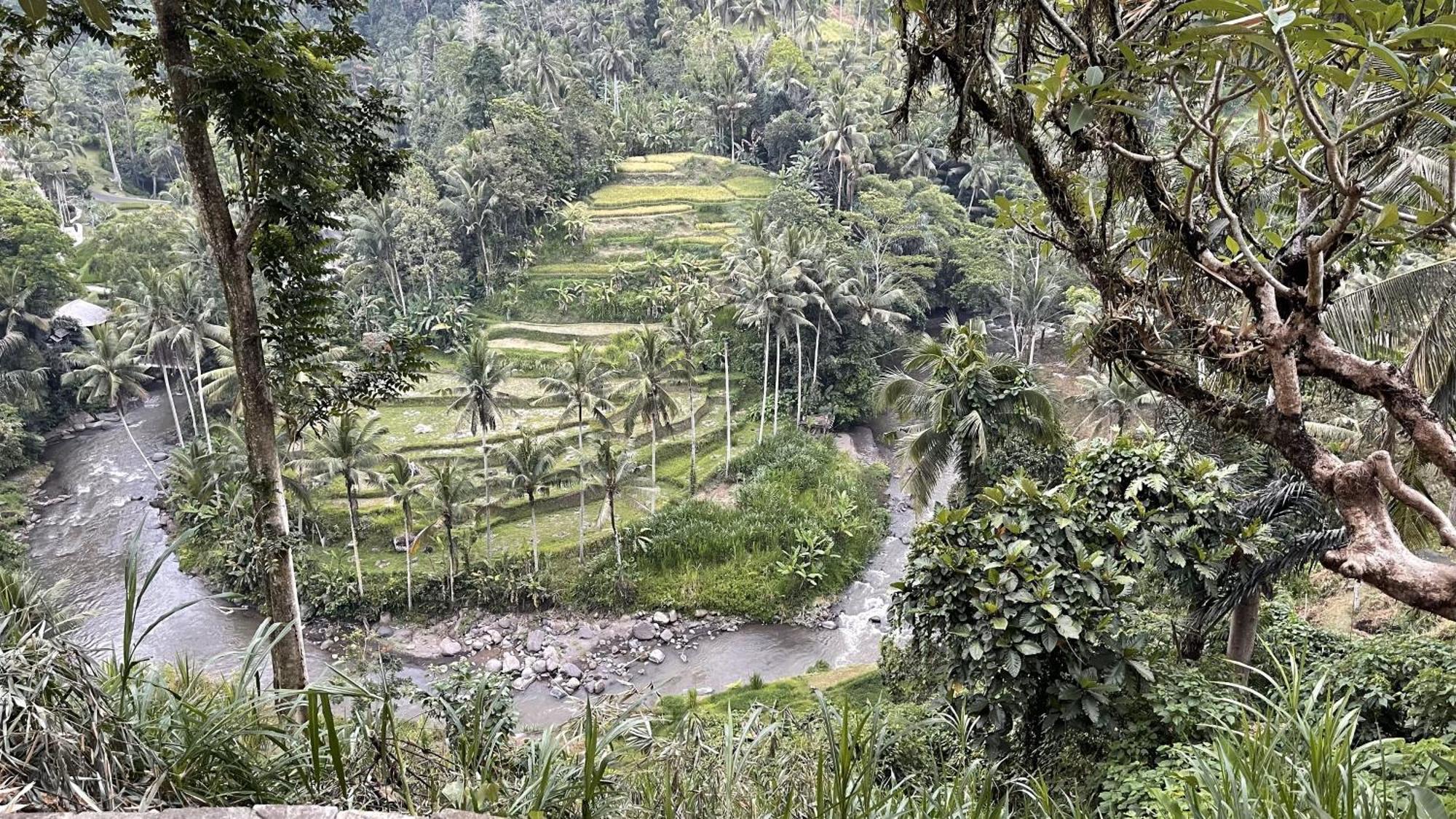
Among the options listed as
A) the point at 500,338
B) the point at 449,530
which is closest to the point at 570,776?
the point at 449,530

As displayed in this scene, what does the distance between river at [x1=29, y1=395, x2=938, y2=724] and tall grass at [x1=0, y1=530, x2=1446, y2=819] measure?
9.69m

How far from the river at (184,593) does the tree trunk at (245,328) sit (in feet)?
25.3

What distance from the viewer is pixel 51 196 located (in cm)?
3456

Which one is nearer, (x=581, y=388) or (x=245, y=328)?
(x=245, y=328)

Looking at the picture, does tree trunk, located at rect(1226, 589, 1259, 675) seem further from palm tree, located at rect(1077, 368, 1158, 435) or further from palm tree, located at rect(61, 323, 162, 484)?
palm tree, located at rect(61, 323, 162, 484)

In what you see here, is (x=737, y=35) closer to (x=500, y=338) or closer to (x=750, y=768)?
(x=500, y=338)

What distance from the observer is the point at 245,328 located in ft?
15.6

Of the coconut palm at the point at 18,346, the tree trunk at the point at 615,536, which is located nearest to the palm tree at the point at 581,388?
the tree trunk at the point at 615,536

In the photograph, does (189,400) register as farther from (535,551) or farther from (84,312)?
(535,551)

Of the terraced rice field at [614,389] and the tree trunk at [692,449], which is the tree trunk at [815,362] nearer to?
the terraced rice field at [614,389]

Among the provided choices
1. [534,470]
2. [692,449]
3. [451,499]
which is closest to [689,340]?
[692,449]

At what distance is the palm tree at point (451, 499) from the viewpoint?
14820 millimetres

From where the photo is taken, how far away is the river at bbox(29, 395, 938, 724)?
46.2 ft

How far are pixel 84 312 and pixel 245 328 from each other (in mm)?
25636
